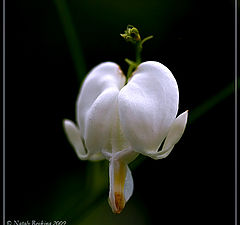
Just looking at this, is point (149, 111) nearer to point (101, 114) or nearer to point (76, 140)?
point (101, 114)

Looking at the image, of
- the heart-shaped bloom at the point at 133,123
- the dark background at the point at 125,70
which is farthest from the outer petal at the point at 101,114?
the dark background at the point at 125,70

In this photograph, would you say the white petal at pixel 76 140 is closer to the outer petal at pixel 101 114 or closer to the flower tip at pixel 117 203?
the outer petal at pixel 101 114

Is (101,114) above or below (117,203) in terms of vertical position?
above

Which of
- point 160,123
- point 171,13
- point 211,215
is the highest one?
point 171,13

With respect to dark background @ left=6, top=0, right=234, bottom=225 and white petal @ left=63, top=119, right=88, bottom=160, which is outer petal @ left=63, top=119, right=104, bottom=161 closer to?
white petal @ left=63, top=119, right=88, bottom=160

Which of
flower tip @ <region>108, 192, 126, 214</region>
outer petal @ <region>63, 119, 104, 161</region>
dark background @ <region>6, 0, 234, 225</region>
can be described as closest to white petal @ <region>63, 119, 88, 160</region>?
outer petal @ <region>63, 119, 104, 161</region>

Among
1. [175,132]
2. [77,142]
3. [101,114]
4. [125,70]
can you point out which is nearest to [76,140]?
[77,142]

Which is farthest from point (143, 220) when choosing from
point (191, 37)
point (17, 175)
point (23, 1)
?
point (23, 1)

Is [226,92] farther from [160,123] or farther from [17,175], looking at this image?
[17,175]
